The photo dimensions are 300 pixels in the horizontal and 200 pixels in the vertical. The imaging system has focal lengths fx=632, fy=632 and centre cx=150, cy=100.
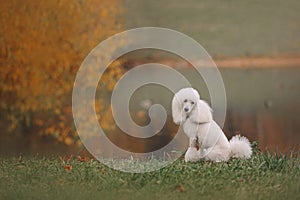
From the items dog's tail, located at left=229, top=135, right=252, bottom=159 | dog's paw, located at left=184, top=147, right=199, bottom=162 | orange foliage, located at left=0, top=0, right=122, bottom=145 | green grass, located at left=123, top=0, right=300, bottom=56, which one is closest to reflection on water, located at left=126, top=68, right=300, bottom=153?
green grass, located at left=123, top=0, right=300, bottom=56

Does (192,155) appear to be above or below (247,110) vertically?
below

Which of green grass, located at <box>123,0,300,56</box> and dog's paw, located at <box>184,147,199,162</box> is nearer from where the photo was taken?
dog's paw, located at <box>184,147,199,162</box>

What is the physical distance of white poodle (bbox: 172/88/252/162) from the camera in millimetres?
4465

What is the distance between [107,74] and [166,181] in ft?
14.2

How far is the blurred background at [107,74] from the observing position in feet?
24.3

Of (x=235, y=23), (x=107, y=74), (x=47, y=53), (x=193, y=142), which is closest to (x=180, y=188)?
(x=193, y=142)

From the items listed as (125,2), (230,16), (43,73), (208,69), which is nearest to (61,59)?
(43,73)

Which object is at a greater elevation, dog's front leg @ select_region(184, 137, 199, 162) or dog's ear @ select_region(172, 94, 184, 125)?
dog's ear @ select_region(172, 94, 184, 125)

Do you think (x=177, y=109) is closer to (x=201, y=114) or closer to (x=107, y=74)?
(x=201, y=114)

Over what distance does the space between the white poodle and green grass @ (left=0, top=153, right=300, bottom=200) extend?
96mm

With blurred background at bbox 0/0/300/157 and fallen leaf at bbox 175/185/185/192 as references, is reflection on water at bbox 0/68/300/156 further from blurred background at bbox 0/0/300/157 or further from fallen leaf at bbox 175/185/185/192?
fallen leaf at bbox 175/185/185/192

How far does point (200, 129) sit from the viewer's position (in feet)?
14.9

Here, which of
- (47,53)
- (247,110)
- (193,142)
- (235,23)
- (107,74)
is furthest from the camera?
(235,23)

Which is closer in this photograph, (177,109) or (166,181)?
(166,181)
